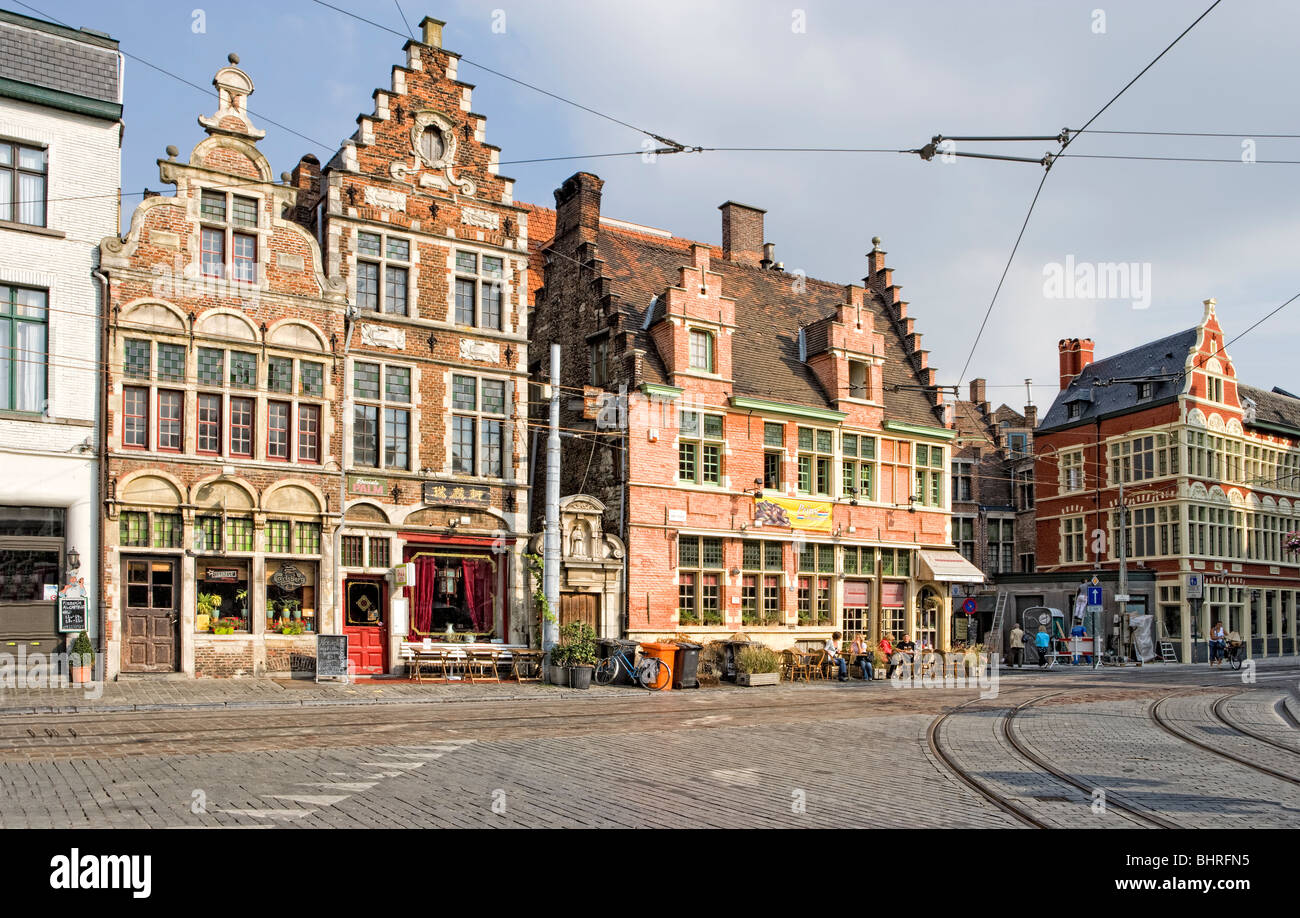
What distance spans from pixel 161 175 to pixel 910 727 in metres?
18.5

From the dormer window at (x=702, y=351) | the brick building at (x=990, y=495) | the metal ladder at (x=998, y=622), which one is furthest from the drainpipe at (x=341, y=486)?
the brick building at (x=990, y=495)

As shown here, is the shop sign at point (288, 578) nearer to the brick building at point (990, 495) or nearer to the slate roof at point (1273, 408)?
the brick building at point (990, 495)

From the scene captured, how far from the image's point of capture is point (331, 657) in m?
23.1

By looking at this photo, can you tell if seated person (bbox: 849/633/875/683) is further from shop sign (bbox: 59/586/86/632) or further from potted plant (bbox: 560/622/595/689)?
shop sign (bbox: 59/586/86/632)

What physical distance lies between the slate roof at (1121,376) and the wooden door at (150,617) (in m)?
39.9

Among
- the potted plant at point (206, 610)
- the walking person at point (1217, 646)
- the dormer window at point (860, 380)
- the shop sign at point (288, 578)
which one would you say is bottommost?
the walking person at point (1217, 646)

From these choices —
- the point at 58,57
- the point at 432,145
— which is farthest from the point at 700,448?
the point at 58,57

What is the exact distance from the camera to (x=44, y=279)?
2203 cm

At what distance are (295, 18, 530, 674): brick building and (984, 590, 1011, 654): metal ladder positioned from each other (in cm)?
2463

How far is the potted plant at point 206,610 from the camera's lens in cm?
2302

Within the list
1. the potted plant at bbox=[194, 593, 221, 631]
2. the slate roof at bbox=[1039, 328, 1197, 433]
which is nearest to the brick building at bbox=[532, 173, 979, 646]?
the potted plant at bbox=[194, 593, 221, 631]

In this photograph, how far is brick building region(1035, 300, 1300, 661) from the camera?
46.3 m

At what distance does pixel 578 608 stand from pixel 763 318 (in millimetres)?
12246

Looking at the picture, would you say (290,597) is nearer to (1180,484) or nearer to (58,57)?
(58,57)
